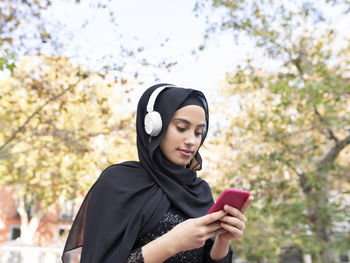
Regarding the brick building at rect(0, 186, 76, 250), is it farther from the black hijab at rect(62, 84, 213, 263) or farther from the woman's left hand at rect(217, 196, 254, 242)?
the woman's left hand at rect(217, 196, 254, 242)

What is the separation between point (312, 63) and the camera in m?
8.66

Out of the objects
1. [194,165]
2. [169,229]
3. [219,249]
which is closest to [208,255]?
[219,249]

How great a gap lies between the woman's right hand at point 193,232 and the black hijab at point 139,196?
21 centimetres

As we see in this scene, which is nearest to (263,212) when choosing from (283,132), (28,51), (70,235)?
(283,132)

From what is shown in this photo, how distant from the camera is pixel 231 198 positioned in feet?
4.89

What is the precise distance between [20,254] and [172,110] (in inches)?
368

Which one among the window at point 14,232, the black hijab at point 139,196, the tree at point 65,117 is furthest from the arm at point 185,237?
the window at point 14,232

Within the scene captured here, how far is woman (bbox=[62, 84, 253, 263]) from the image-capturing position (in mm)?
1570

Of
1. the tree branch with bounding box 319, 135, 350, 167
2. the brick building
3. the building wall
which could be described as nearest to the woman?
the tree branch with bounding box 319, 135, 350, 167

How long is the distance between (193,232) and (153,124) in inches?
23.0

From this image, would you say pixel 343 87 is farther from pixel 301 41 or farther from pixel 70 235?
pixel 70 235

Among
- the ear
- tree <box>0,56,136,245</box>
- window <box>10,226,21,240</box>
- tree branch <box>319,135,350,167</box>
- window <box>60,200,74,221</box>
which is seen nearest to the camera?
the ear

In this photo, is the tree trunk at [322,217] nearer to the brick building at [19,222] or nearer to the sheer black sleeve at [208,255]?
the sheer black sleeve at [208,255]

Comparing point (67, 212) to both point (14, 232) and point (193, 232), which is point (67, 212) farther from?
point (193, 232)
